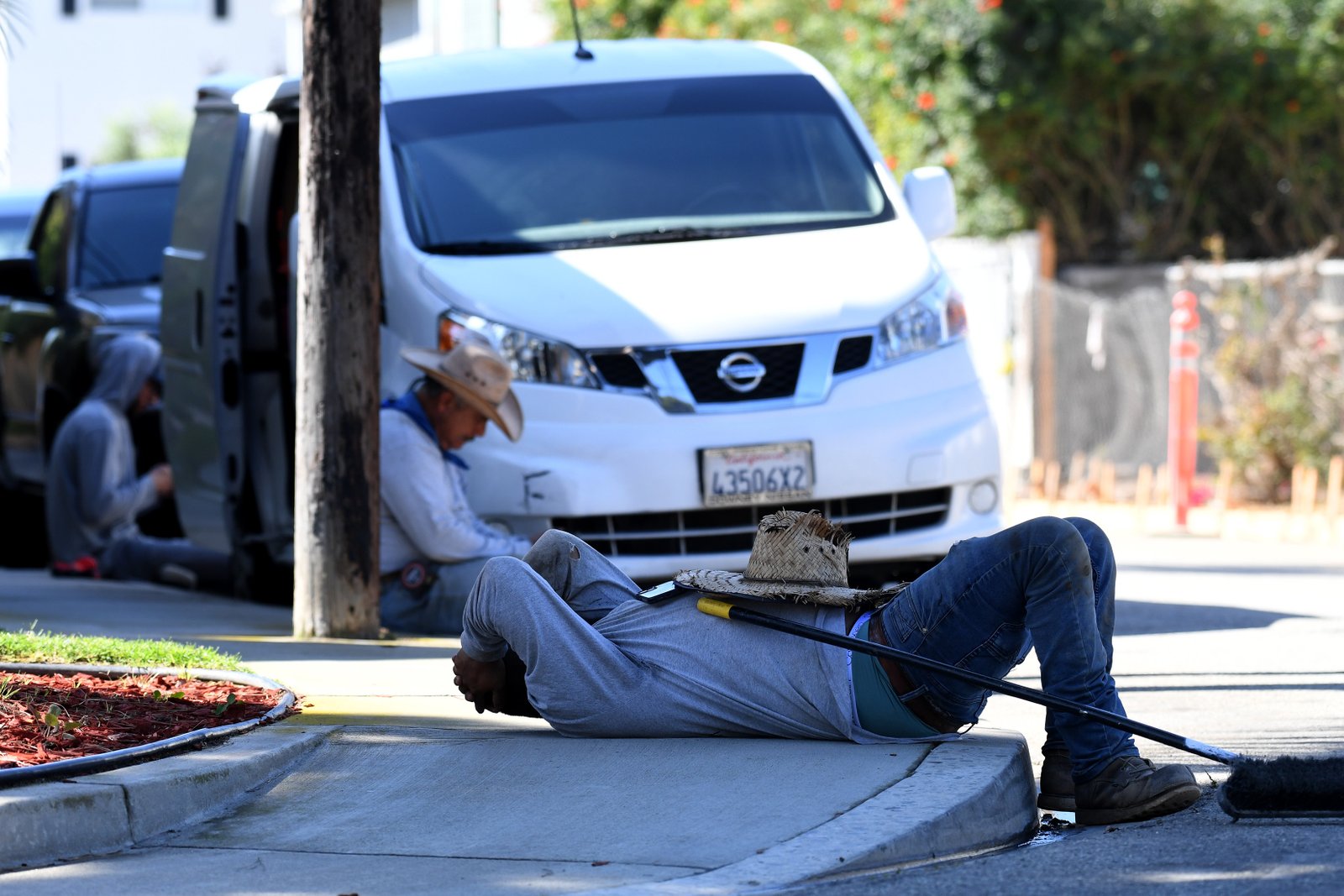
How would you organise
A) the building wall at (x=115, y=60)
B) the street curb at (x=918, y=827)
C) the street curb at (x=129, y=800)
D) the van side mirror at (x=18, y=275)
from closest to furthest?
the street curb at (x=918, y=827) → the street curb at (x=129, y=800) → the van side mirror at (x=18, y=275) → the building wall at (x=115, y=60)

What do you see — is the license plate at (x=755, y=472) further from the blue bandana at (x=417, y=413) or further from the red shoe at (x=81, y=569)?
the red shoe at (x=81, y=569)

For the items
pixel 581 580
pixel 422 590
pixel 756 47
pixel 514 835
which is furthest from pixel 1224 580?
pixel 514 835

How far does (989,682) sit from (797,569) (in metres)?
0.54

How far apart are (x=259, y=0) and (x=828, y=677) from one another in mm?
49458

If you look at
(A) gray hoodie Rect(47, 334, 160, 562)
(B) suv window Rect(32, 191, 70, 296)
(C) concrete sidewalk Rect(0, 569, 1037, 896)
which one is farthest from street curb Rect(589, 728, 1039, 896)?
(B) suv window Rect(32, 191, 70, 296)

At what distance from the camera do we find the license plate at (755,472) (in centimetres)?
746

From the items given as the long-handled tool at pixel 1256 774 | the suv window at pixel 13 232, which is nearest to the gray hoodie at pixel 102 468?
the suv window at pixel 13 232

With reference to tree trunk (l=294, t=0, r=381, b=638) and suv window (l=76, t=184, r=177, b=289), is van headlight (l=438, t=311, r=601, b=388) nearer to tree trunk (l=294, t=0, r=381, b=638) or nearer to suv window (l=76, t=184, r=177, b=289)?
tree trunk (l=294, t=0, r=381, b=638)

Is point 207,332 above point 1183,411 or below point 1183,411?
above

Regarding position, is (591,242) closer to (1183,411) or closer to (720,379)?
(720,379)

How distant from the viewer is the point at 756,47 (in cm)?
934

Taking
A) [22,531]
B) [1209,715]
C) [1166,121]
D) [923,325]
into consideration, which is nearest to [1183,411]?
[1166,121]

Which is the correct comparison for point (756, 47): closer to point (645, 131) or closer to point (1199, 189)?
point (645, 131)

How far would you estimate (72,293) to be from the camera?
12172mm
